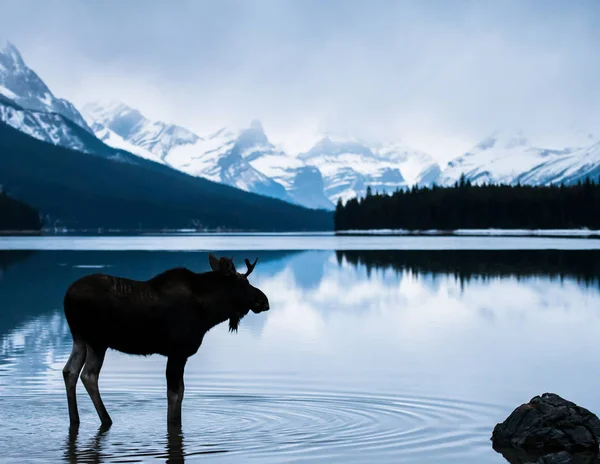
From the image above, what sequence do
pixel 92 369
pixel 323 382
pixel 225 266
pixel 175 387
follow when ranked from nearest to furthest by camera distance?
pixel 175 387, pixel 92 369, pixel 225 266, pixel 323 382

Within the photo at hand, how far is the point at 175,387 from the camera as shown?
18.1m

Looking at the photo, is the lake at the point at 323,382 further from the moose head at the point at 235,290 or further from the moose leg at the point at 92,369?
the moose head at the point at 235,290

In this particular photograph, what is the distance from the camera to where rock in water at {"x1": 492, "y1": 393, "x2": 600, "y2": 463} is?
17297 mm

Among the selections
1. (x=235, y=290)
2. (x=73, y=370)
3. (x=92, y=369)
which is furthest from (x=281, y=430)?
(x=73, y=370)

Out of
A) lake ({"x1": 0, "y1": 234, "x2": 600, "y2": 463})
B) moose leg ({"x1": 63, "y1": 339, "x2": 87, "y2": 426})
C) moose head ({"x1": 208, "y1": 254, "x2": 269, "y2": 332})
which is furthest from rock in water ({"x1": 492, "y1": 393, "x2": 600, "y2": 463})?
moose leg ({"x1": 63, "y1": 339, "x2": 87, "y2": 426})

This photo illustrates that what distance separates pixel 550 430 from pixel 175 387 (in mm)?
6013

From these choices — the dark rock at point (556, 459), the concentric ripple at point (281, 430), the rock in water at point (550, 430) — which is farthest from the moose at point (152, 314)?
the dark rock at point (556, 459)

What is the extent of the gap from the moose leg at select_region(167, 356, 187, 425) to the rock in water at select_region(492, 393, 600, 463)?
16.8ft

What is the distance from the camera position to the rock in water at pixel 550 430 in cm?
1730

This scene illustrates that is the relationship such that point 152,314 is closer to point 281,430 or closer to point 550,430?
point 281,430

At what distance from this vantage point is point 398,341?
1294 inches

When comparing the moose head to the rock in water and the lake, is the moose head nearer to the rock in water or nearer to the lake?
the lake

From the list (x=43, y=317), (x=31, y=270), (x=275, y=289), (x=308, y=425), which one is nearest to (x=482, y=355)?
(x=308, y=425)

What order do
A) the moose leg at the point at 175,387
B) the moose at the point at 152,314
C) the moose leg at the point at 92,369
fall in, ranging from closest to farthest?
the moose at the point at 152,314, the moose leg at the point at 175,387, the moose leg at the point at 92,369
